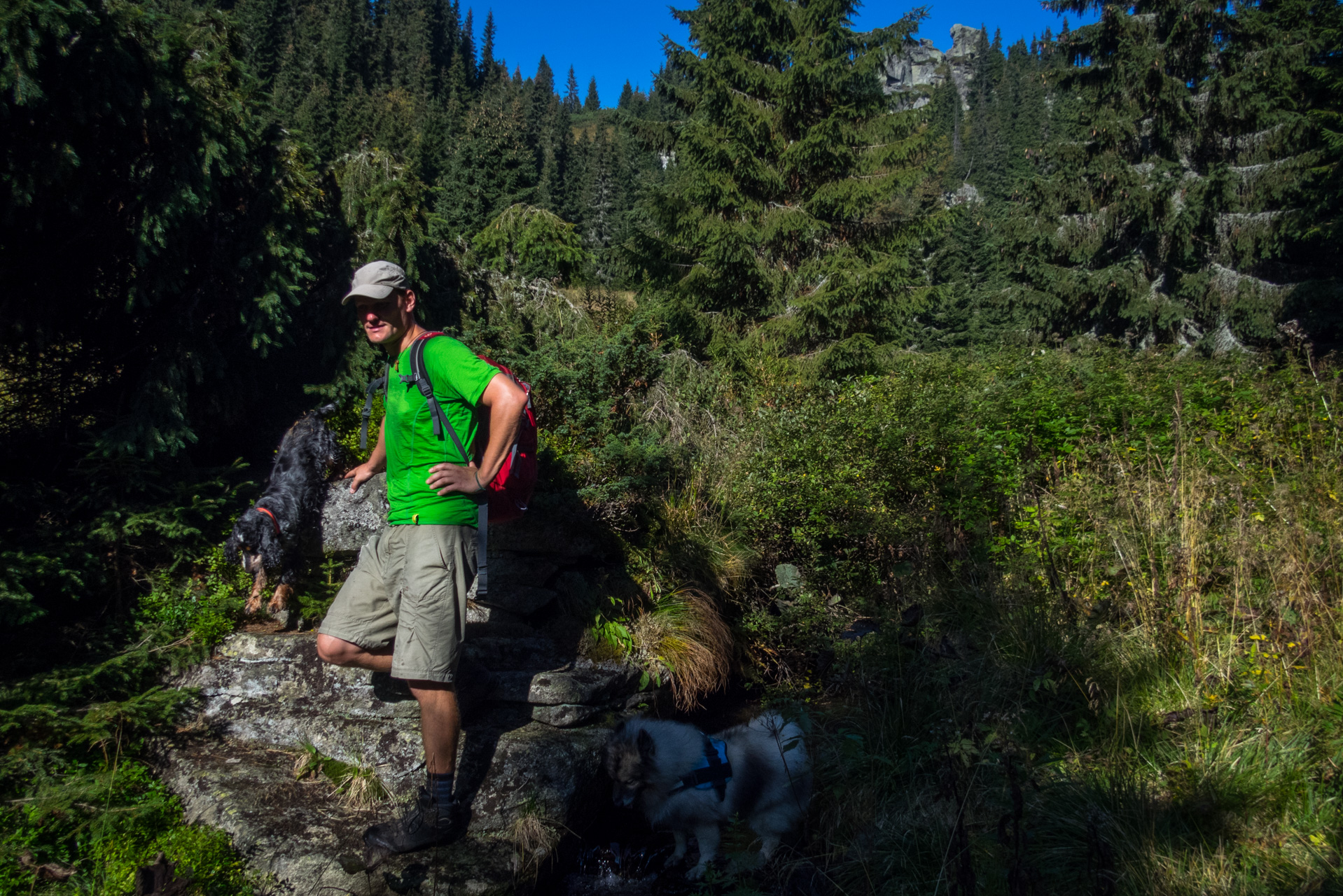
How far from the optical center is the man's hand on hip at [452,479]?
2.72 metres

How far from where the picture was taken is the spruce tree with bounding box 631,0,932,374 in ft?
33.6

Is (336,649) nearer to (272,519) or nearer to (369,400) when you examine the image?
(369,400)

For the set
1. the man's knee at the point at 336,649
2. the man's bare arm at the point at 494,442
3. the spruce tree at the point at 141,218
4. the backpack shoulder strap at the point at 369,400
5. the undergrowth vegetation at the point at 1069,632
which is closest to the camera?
the undergrowth vegetation at the point at 1069,632

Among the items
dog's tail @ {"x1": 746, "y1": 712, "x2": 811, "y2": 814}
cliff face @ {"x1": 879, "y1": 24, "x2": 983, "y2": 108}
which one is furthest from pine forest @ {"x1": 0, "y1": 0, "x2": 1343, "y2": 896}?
cliff face @ {"x1": 879, "y1": 24, "x2": 983, "y2": 108}

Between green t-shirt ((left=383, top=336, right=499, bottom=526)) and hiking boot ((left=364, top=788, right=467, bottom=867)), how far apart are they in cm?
118

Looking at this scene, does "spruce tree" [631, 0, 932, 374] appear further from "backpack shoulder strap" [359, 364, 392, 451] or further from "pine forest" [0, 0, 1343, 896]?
"backpack shoulder strap" [359, 364, 392, 451]

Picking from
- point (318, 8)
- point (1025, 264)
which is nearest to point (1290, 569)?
point (1025, 264)

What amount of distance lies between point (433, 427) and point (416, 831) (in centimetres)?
164

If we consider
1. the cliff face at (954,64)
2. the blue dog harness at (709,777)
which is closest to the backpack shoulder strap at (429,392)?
the blue dog harness at (709,777)

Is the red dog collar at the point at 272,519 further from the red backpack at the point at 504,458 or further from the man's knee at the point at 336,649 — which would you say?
the man's knee at the point at 336,649

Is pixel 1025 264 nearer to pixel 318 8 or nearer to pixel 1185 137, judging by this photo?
pixel 1185 137

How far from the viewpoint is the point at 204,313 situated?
4.38m

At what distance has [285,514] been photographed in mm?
4234

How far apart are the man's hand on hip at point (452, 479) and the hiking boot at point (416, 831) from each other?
1.30m
